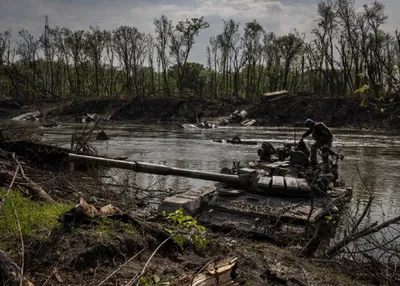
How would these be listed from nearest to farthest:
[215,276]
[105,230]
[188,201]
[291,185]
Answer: [215,276]
[105,230]
[188,201]
[291,185]

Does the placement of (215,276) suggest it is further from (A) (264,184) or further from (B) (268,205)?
(A) (264,184)

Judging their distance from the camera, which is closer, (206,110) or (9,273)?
(9,273)

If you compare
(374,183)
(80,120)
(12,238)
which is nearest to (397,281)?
(12,238)

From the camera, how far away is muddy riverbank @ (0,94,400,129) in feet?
137

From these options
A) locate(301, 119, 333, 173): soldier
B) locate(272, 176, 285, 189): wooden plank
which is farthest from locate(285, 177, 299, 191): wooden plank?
locate(301, 119, 333, 173): soldier

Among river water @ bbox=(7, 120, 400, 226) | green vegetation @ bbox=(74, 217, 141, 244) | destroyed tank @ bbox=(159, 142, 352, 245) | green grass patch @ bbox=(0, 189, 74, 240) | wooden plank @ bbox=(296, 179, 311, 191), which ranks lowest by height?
river water @ bbox=(7, 120, 400, 226)

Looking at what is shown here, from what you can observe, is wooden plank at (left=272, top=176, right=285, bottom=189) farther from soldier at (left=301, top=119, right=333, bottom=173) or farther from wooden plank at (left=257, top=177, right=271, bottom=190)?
soldier at (left=301, top=119, right=333, bottom=173)

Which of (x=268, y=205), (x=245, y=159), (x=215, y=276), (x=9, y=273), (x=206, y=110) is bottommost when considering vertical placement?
(x=245, y=159)

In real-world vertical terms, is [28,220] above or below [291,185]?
above

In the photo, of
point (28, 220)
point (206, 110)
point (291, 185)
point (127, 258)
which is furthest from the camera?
point (206, 110)

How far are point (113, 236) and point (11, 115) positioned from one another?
170ft

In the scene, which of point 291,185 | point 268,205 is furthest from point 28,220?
point 291,185

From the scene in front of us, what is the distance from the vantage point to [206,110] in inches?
1893

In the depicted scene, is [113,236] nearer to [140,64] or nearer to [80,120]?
[80,120]
